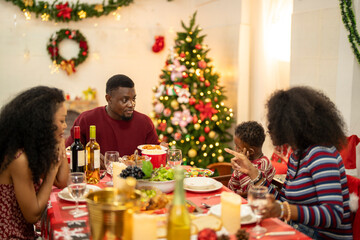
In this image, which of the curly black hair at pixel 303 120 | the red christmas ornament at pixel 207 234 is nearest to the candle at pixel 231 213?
the red christmas ornament at pixel 207 234

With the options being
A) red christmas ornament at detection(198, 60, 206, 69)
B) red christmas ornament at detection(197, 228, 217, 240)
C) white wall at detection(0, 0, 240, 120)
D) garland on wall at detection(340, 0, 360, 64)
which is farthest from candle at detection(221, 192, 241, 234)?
white wall at detection(0, 0, 240, 120)

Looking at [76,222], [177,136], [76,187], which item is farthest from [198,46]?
[76,222]

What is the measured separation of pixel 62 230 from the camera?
1.58 metres

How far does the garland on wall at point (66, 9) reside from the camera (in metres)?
5.36

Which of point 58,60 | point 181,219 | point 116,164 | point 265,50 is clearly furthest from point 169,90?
point 181,219

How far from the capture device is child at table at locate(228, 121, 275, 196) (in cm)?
239

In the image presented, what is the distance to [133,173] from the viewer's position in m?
1.92

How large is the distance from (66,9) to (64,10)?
3 cm

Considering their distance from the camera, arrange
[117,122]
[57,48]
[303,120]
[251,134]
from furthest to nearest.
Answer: [57,48] < [117,122] < [251,134] < [303,120]

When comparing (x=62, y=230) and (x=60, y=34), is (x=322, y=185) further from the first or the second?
(x=60, y=34)

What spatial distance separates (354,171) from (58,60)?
4.23 m

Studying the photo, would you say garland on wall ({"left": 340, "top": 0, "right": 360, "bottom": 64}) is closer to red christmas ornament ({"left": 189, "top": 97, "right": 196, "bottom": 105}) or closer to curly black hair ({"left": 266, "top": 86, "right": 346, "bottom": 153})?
curly black hair ({"left": 266, "top": 86, "right": 346, "bottom": 153})

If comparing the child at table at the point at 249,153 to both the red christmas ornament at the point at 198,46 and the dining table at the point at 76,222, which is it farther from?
the red christmas ornament at the point at 198,46

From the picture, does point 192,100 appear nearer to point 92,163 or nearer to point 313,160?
point 92,163
